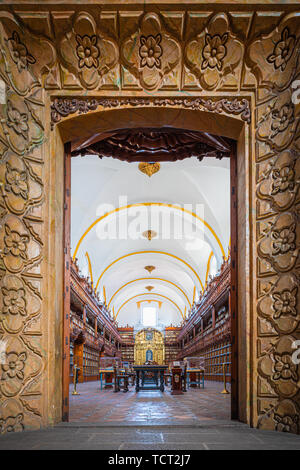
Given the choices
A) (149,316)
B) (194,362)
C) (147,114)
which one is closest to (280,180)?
(147,114)

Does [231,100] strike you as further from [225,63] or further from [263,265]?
[263,265]

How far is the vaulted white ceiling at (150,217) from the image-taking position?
43.6 ft

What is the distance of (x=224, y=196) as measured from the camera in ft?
46.5

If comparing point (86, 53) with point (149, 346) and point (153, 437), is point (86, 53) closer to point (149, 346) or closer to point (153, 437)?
point (153, 437)

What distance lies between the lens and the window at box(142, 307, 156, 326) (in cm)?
3919

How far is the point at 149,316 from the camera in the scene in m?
39.6

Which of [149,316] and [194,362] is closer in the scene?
[194,362]

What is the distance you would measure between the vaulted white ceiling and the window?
1246cm

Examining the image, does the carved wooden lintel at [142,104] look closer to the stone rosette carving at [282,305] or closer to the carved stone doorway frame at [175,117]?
the carved stone doorway frame at [175,117]

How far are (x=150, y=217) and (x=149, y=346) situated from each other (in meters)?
20.7

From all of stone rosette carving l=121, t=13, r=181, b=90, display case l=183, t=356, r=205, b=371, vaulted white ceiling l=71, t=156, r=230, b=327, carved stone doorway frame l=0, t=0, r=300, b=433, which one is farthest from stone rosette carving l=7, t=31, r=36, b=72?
display case l=183, t=356, r=205, b=371

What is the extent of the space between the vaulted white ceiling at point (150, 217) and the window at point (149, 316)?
40.9 ft
